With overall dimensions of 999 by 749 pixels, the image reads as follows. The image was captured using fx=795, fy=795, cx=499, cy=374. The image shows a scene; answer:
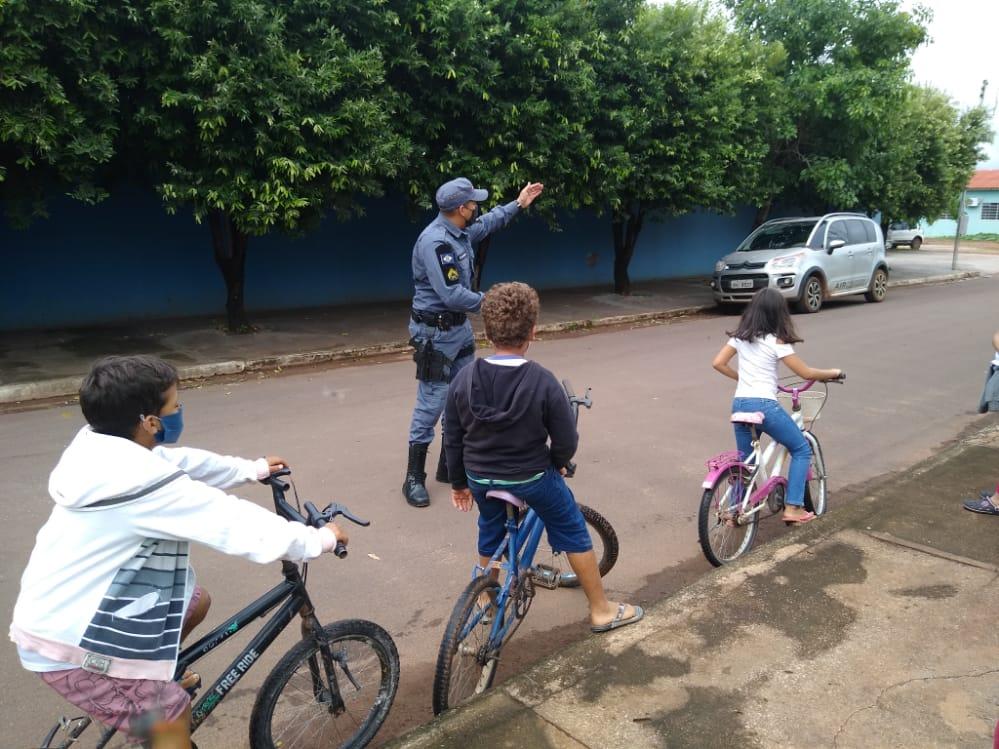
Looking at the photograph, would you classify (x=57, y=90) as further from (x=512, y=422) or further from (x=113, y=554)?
(x=113, y=554)

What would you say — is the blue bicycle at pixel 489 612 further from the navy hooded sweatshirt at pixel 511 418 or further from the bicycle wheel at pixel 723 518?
the bicycle wheel at pixel 723 518

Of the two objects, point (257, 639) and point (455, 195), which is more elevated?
point (455, 195)

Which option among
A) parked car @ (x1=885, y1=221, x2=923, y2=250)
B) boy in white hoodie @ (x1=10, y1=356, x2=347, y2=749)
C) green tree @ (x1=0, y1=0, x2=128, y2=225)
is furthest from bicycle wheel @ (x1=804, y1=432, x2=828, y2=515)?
parked car @ (x1=885, y1=221, x2=923, y2=250)

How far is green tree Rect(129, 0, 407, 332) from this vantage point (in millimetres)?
8367

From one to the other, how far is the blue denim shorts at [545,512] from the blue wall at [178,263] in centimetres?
1044

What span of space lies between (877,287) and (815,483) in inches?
526

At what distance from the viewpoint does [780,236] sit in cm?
1532

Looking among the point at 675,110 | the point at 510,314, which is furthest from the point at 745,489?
the point at 675,110

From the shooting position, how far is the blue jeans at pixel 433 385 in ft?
16.6

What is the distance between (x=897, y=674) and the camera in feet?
9.95

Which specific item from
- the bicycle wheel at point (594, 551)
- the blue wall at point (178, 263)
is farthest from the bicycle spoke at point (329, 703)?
the blue wall at point (178, 263)

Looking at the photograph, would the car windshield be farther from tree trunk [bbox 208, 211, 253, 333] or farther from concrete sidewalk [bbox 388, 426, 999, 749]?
concrete sidewalk [bbox 388, 426, 999, 749]

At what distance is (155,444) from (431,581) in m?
2.20

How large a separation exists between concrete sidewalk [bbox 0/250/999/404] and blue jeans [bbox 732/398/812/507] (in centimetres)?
671
